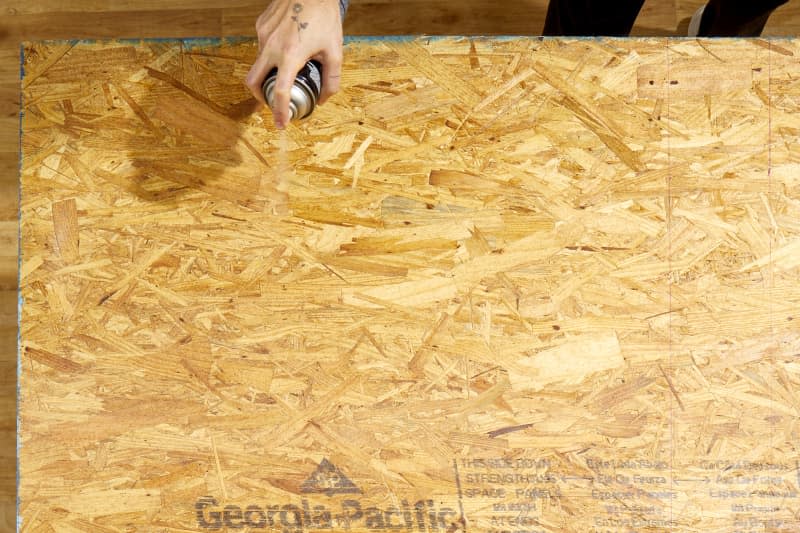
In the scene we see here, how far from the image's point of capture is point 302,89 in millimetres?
723

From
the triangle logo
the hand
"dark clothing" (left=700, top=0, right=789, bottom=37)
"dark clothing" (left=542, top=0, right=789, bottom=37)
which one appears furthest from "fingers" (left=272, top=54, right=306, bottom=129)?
"dark clothing" (left=700, top=0, right=789, bottom=37)

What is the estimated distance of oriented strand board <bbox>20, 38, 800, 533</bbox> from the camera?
0.86 m

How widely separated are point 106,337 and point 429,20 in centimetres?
99

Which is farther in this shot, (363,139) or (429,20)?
(429,20)

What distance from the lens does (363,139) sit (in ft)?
2.91

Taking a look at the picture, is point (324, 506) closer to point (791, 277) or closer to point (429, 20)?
point (791, 277)

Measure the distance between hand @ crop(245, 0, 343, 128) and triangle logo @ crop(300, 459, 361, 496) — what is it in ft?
1.72

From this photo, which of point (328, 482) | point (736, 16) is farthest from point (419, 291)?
point (736, 16)

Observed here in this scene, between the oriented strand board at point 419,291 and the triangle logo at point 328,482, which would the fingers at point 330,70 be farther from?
the triangle logo at point 328,482

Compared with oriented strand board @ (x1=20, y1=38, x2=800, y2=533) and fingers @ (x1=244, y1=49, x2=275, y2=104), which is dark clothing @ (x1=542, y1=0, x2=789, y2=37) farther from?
fingers @ (x1=244, y1=49, x2=275, y2=104)

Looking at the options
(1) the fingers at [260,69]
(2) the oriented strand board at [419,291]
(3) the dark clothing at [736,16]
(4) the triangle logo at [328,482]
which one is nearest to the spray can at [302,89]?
(1) the fingers at [260,69]

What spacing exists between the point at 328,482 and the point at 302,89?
1.93ft

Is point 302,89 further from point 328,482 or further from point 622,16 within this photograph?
point 622,16

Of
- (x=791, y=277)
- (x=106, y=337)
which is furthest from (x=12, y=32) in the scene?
(x=791, y=277)
